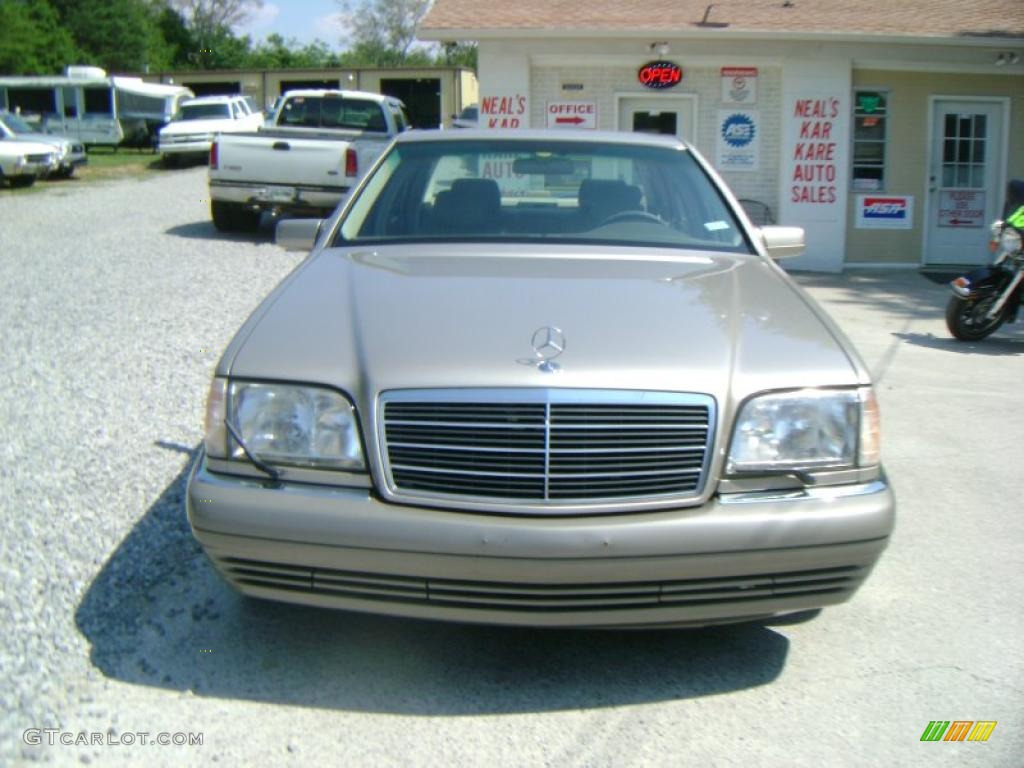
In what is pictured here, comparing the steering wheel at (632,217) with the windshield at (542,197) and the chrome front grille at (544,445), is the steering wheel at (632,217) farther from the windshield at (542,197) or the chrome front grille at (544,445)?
the chrome front grille at (544,445)

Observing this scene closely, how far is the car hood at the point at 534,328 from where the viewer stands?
10.7ft

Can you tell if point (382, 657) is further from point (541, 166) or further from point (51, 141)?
point (51, 141)

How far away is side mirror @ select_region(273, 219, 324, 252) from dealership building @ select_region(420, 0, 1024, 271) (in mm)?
9592

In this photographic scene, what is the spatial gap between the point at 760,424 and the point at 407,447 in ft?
3.41

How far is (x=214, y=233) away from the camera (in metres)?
15.0

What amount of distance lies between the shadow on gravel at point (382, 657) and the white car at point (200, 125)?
82.7 feet

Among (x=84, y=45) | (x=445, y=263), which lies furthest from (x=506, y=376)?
(x=84, y=45)

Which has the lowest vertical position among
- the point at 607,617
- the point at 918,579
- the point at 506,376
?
the point at 918,579

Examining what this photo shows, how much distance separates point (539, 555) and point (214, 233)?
42.1ft

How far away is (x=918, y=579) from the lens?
439 centimetres

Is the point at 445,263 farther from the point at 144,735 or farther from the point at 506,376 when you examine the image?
the point at 144,735

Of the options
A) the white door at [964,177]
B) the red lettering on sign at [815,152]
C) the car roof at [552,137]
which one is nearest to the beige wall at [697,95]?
the red lettering on sign at [815,152]

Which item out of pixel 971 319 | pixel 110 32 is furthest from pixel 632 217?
pixel 110 32

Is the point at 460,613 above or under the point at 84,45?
under
